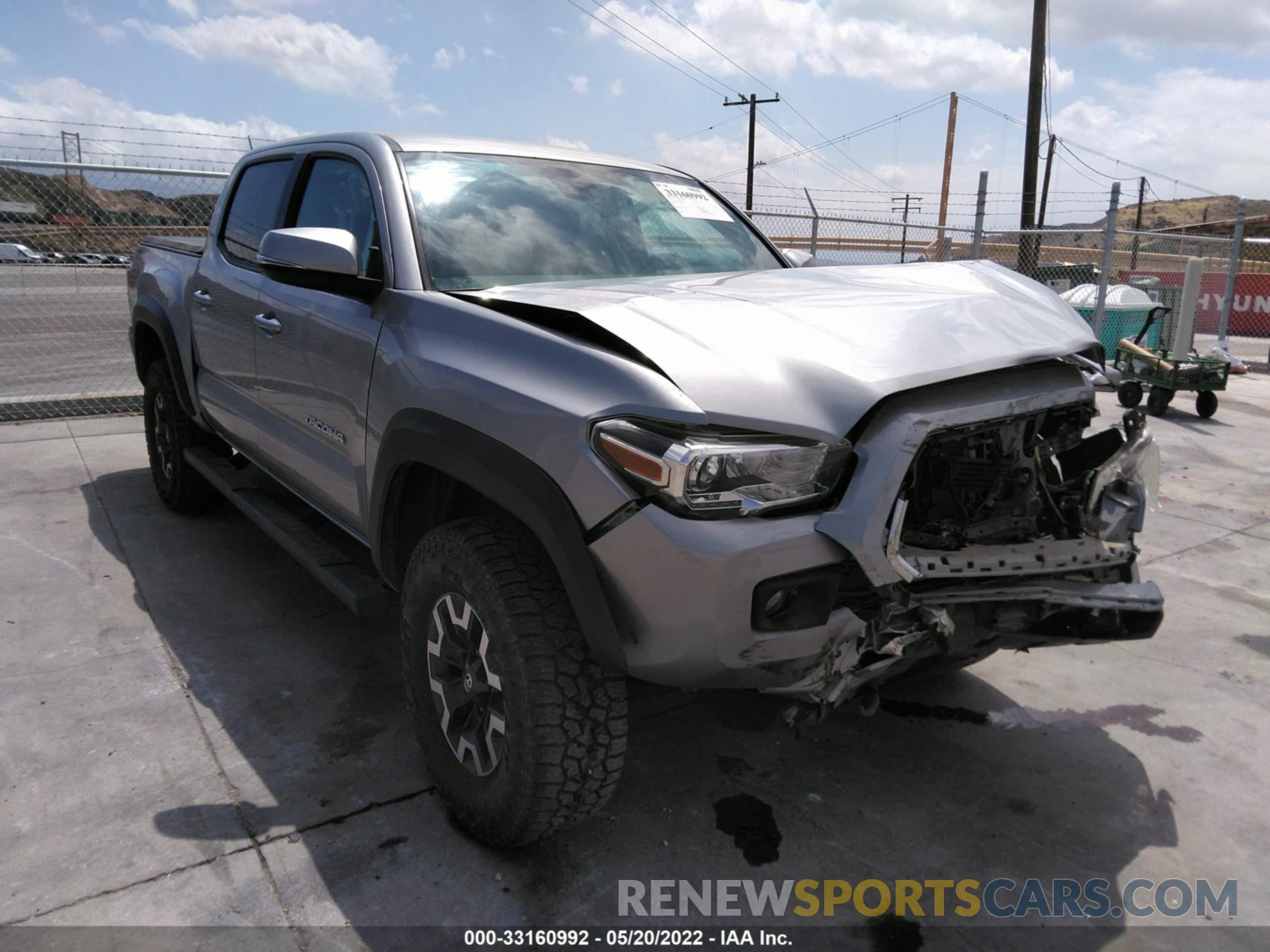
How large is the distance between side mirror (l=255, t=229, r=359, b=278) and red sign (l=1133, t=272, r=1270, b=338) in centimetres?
2123

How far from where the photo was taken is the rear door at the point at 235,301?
3840mm

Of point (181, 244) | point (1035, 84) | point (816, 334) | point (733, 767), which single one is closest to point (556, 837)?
point (733, 767)

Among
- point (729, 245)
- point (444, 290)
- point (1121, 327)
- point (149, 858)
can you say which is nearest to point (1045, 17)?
point (1121, 327)

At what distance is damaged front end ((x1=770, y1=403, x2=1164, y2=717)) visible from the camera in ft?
7.24

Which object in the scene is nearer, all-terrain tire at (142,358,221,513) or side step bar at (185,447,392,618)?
side step bar at (185,447,392,618)

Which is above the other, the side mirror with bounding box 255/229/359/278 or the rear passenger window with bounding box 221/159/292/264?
the rear passenger window with bounding box 221/159/292/264

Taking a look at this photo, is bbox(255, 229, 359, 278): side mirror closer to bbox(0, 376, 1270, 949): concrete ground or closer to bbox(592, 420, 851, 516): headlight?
bbox(592, 420, 851, 516): headlight

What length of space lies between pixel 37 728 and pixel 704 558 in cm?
244

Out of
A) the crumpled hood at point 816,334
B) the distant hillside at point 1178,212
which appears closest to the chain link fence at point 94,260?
the crumpled hood at point 816,334

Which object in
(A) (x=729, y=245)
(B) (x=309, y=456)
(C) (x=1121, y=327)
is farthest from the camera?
(C) (x=1121, y=327)

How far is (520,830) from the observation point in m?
2.33

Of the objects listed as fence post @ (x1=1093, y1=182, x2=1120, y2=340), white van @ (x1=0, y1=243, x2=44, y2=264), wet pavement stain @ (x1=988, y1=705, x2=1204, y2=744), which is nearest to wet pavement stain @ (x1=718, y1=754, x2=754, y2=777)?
wet pavement stain @ (x1=988, y1=705, x2=1204, y2=744)

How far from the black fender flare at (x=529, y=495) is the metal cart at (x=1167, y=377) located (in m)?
8.09

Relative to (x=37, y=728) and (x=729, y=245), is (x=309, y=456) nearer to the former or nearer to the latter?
(x=37, y=728)
